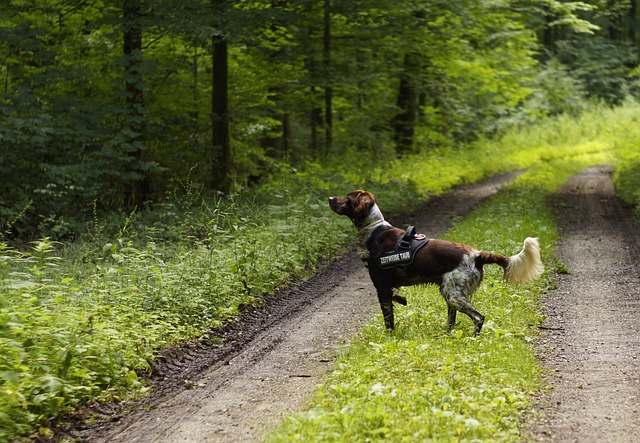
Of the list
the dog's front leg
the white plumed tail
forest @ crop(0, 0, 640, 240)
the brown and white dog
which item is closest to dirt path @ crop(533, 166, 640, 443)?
the white plumed tail

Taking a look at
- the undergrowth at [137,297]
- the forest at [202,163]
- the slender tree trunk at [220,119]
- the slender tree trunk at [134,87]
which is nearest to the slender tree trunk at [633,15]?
the forest at [202,163]

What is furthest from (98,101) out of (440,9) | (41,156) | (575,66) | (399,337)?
(575,66)

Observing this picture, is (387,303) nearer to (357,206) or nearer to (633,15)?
(357,206)

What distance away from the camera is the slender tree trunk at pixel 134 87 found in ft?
55.5

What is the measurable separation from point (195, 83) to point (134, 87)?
319 cm

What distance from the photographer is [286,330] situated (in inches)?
358

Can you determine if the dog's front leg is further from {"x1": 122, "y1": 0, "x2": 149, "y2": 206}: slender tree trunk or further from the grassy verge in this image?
{"x1": 122, "y1": 0, "x2": 149, "y2": 206}: slender tree trunk

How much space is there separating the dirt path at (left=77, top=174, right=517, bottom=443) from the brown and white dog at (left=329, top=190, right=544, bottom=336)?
983mm

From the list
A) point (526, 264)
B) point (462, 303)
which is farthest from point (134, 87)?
point (526, 264)

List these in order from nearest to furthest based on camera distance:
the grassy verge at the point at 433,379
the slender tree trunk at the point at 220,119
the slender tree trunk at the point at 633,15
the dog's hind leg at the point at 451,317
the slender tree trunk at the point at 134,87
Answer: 1. the grassy verge at the point at 433,379
2. the dog's hind leg at the point at 451,317
3. the slender tree trunk at the point at 134,87
4. the slender tree trunk at the point at 220,119
5. the slender tree trunk at the point at 633,15

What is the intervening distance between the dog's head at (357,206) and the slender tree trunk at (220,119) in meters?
10.9

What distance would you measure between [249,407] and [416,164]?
69.6 feet

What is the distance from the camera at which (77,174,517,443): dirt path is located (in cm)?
599

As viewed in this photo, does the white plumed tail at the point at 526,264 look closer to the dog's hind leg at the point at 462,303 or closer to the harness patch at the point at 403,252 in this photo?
the dog's hind leg at the point at 462,303
